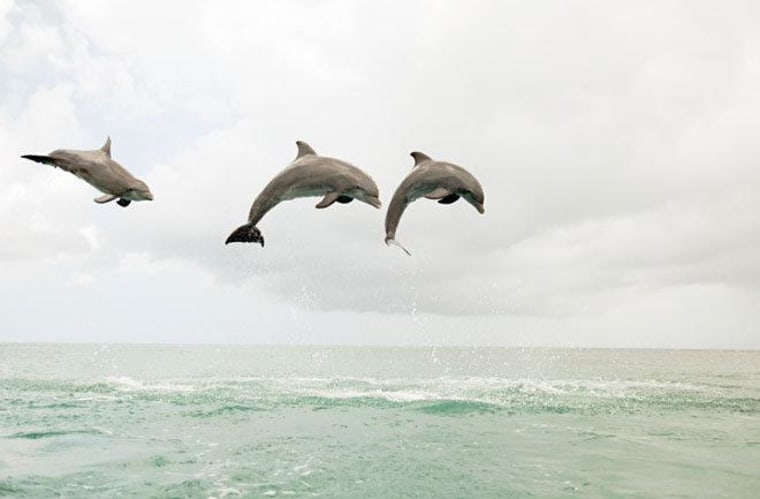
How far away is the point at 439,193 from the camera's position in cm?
534

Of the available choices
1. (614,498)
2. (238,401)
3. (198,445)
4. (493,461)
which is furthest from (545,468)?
(238,401)

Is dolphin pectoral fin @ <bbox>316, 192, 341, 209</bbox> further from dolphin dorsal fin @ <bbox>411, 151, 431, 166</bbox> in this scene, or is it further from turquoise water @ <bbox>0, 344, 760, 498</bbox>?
turquoise water @ <bbox>0, 344, 760, 498</bbox>

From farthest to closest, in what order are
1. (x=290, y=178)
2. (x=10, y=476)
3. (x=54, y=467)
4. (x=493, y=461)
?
(x=493, y=461), (x=54, y=467), (x=10, y=476), (x=290, y=178)

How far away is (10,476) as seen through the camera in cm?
1989

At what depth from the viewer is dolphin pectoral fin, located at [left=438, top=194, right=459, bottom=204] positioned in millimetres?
5438

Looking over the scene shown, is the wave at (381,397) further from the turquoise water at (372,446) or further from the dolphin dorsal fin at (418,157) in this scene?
the dolphin dorsal fin at (418,157)

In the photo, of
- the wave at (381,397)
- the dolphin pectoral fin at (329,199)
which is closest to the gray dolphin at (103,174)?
the dolphin pectoral fin at (329,199)

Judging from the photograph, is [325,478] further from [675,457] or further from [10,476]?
[675,457]

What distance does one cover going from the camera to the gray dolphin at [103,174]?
5.45 meters

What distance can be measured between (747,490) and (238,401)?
28.0 metres

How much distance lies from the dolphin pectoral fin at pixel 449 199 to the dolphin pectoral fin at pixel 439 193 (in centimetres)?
6

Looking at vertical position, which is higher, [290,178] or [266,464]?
[290,178]

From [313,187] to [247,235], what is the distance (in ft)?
2.14

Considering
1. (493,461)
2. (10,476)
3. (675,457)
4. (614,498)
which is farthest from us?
(675,457)
